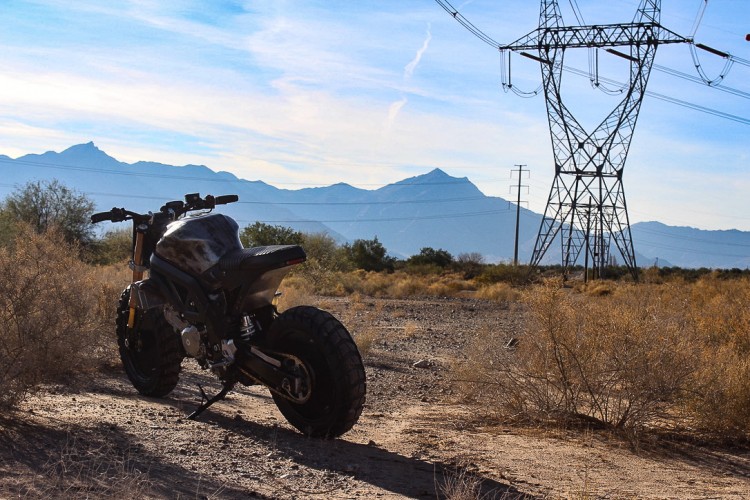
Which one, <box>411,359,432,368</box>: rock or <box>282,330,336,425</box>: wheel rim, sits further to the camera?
<box>411,359,432,368</box>: rock

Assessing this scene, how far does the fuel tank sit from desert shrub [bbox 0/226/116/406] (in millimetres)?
1001

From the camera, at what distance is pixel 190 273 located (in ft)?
24.4

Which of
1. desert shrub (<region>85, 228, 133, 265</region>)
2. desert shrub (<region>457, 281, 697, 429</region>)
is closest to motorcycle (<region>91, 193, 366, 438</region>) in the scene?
desert shrub (<region>457, 281, 697, 429</region>)

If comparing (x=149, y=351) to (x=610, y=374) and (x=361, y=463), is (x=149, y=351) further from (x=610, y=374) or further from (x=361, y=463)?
(x=610, y=374)

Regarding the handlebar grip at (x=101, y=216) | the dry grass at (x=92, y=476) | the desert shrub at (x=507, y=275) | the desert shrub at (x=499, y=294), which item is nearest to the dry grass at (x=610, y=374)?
the handlebar grip at (x=101, y=216)

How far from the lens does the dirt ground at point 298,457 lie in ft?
18.1

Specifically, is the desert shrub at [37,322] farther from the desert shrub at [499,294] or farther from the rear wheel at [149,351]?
the desert shrub at [499,294]

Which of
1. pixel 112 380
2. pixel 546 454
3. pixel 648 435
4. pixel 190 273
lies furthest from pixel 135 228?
pixel 648 435

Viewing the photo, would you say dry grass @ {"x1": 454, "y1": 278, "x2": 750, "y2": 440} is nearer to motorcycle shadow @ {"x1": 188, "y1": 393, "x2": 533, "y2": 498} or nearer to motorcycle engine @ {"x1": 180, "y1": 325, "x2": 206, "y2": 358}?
motorcycle shadow @ {"x1": 188, "y1": 393, "x2": 533, "y2": 498}

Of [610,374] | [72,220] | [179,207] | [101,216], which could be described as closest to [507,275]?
[72,220]

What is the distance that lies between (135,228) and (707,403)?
563 centimetres

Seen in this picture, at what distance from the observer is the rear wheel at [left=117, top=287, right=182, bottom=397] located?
813 cm

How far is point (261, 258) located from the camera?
6953 millimetres

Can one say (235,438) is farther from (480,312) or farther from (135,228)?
(480,312)
